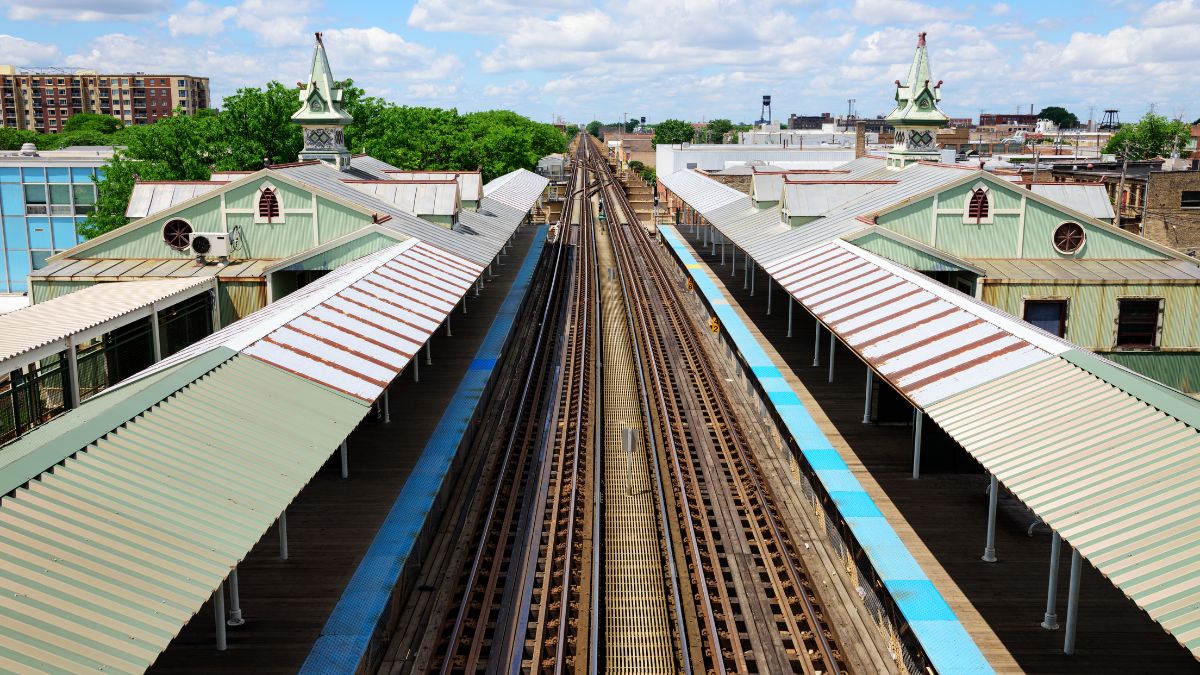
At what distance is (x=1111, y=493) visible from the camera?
34.6 feet

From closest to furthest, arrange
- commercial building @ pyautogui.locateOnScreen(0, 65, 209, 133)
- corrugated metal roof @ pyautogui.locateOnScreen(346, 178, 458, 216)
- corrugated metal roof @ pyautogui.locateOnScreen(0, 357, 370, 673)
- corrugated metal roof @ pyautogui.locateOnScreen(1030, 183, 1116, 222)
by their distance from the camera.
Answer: corrugated metal roof @ pyautogui.locateOnScreen(0, 357, 370, 673)
corrugated metal roof @ pyautogui.locateOnScreen(1030, 183, 1116, 222)
corrugated metal roof @ pyautogui.locateOnScreen(346, 178, 458, 216)
commercial building @ pyautogui.locateOnScreen(0, 65, 209, 133)

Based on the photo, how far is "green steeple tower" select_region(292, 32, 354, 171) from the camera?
3672 centimetres

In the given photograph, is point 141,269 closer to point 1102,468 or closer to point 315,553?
point 315,553

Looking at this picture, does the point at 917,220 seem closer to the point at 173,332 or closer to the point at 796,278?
the point at 796,278

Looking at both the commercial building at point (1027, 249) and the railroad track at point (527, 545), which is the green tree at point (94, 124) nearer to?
the commercial building at point (1027, 249)

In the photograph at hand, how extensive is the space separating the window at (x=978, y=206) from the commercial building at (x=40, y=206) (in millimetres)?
42915

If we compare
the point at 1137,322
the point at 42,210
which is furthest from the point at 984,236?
the point at 42,210

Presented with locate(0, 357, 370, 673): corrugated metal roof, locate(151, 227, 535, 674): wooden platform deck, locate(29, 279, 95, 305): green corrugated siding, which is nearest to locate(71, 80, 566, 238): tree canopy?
locate(29, 279, 95, 305): green corrugated siding

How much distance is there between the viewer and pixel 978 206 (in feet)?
87.3

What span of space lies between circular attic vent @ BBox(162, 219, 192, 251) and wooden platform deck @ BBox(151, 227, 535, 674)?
8592mm

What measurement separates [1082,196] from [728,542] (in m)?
19.7

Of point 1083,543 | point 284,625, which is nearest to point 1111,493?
point 1083,543

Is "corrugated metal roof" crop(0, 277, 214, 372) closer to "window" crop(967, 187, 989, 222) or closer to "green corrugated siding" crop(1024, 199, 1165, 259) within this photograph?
"window" crop(967, 187, 989, 222)

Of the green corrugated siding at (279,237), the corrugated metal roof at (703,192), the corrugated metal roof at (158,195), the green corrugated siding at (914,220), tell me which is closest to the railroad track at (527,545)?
the green corrugated siding at (279,237)
